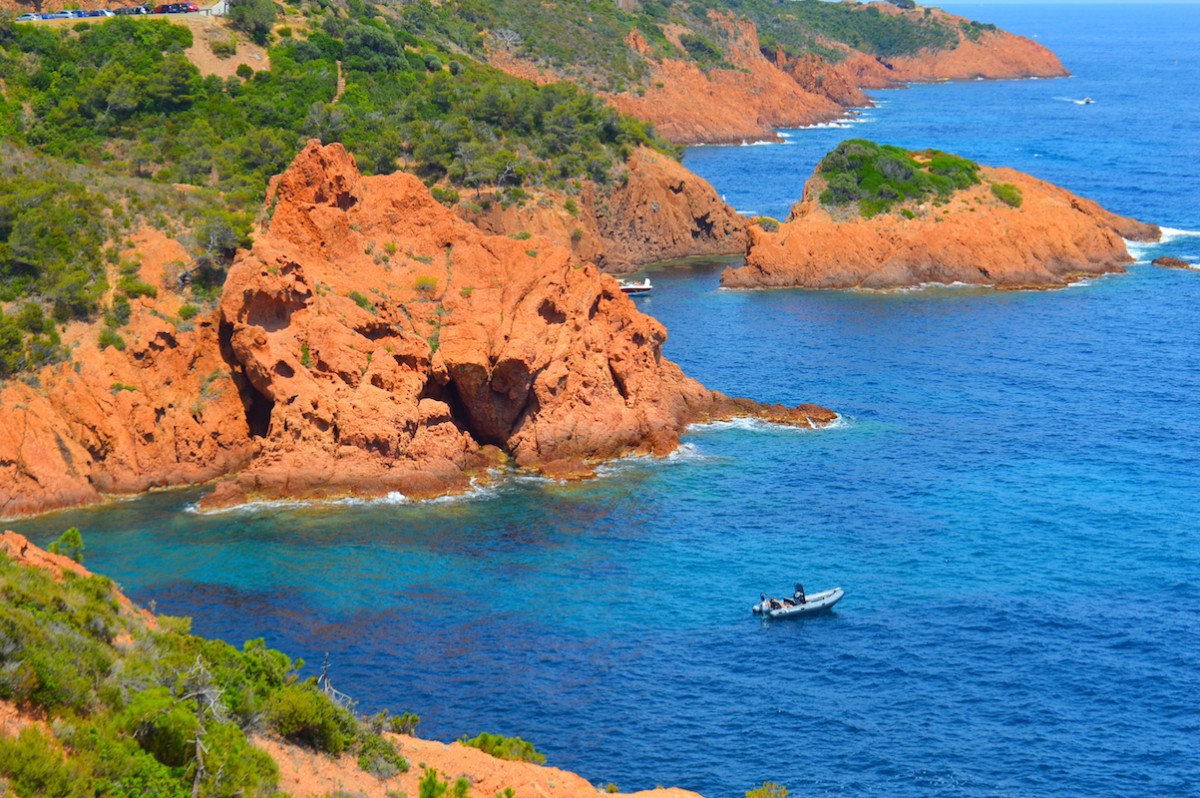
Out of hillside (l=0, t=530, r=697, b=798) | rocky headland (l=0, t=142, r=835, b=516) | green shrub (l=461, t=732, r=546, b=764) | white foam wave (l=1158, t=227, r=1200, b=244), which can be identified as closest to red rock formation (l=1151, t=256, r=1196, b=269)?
white foam wave (l=1158, t=227, r=1200, b=244)

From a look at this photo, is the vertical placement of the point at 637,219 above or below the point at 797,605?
above

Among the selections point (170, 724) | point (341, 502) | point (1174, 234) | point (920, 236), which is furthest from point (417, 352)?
point (1174, 234)

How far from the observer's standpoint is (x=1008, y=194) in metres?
111

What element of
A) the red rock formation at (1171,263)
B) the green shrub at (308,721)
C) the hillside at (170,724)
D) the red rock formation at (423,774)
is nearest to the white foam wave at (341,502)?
the hillside at (170,724)

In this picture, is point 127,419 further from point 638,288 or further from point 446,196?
point 638,288

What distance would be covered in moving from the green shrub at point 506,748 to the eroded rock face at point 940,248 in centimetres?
7373

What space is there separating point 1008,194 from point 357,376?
65.4 m

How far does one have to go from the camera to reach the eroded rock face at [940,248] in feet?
350

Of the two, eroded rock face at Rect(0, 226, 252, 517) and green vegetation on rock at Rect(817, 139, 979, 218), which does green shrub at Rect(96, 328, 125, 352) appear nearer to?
eroded rock face at Rect(0, 226, 252, 517)

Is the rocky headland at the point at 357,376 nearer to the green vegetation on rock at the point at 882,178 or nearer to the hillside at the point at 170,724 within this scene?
the hillside at the point at 170,724

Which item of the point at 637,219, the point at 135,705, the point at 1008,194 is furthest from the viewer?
the point at 637,219

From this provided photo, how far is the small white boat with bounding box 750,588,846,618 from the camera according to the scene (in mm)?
49625

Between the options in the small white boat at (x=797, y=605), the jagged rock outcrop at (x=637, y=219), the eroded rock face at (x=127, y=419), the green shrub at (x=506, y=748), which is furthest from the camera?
the jagged rock outcrop at (x=637, y=219)

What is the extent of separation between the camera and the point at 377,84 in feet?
381
